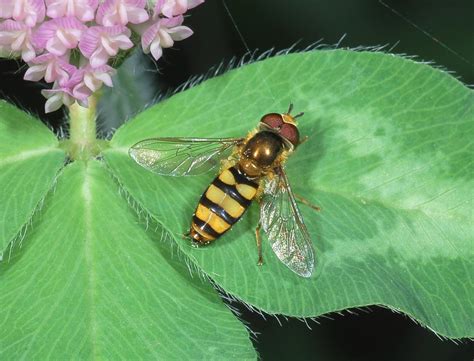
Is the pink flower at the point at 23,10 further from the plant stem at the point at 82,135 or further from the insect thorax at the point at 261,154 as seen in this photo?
the insect thorax at the point at 261,154

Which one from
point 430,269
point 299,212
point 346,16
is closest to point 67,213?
point 299,212

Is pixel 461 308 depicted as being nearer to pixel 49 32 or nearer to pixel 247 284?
pixel 247 284

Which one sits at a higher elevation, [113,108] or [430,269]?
[113,108]

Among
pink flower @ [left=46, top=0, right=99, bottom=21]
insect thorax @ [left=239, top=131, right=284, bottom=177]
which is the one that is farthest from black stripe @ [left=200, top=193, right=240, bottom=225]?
pink flower @ [left=46, top=0, right=99, bottom=21]

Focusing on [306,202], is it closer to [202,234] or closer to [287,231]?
[287,231]

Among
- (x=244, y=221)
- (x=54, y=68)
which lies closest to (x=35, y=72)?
(x=54, y=68)
